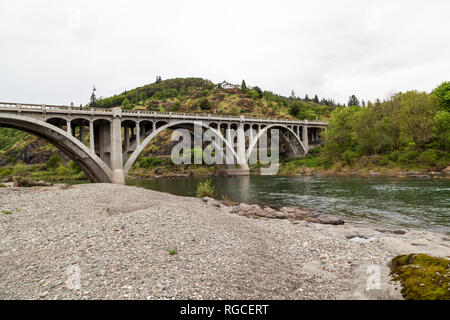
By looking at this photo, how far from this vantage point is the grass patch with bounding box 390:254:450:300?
428 centimetres

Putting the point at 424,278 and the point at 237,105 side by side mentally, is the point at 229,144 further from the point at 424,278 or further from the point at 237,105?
the point at 237,105

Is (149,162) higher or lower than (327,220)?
higher

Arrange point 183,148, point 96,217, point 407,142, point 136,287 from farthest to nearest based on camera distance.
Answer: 1. point 183,148
2. point 407,142
3. point 96,217
4. point 136,287

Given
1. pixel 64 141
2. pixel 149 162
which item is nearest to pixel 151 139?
pixel 64 141

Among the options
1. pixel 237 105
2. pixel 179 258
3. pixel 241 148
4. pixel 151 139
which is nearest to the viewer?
pixel 179 258

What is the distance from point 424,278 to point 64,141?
118ft

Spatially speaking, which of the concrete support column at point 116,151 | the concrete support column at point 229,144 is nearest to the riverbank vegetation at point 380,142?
the concrete support column at point 229,144

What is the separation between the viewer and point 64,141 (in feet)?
101

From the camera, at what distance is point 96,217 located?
11.0 meters

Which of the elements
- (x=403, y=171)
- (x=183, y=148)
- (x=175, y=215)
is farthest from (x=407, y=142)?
(x=183, y=148)

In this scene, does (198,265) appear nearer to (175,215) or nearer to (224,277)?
(224,277)

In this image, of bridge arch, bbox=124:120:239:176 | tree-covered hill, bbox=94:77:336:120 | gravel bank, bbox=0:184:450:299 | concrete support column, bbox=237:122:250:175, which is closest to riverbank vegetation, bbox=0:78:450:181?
concrete support column, bbox=237:122:250:175

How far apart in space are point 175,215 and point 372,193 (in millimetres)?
20350

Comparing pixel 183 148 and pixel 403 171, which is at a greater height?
pixel 183 148
